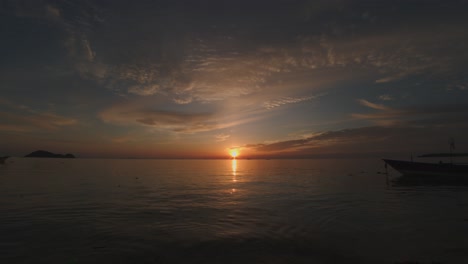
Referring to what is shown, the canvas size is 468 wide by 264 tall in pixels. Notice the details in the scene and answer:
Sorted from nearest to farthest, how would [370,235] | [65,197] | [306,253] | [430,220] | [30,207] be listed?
[306,253] < [370,235] < [430,220] < [30,207] < [65,197]

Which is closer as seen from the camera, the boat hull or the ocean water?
the ocean water

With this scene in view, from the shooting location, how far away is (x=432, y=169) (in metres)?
56.3

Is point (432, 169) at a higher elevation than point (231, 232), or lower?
higher

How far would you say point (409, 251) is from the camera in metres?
13.7

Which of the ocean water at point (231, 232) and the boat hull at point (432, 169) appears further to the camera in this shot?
the boat hull at point (432, 169)

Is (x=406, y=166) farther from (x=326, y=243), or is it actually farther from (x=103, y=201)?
(x=103, y=201)

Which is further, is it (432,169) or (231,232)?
(432,169)

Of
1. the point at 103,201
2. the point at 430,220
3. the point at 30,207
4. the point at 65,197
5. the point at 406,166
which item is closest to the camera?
the point at 430,220

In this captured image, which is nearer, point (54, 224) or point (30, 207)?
point (54, 224)

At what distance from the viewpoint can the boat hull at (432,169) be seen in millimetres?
52469

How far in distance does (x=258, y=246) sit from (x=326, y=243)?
152 inches

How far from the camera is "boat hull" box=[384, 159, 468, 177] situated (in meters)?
52.5

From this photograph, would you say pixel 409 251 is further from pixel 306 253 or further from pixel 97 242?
pixel 97 242

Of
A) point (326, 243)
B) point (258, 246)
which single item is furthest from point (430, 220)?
point (258, 246)
